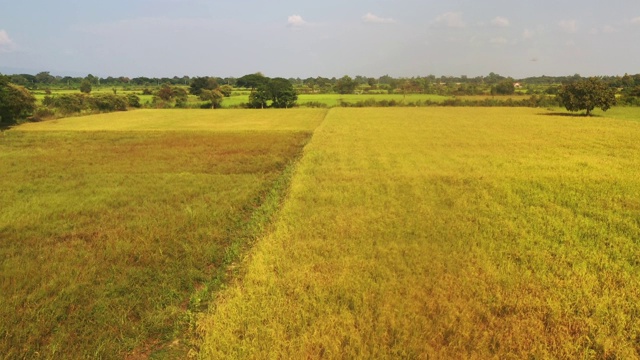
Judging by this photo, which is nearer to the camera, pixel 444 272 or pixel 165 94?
pixel 444 272

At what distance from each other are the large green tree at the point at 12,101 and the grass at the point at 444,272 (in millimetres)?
37113

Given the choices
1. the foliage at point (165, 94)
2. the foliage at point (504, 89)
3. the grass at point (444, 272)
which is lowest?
the grass at point (444, 272)

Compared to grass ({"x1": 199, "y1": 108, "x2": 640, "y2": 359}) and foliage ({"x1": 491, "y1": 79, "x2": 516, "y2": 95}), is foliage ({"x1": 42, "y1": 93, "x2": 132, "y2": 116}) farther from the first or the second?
foliage ({"x1": 491, "y1": 79, "x2": 516, "y2": 95})

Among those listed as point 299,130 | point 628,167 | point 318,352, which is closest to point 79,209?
point 318,352

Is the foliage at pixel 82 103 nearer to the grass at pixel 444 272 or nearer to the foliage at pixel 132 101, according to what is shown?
the foliage at pixel 132 101

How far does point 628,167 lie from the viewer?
14.5m

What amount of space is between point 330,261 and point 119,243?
5.12 metres

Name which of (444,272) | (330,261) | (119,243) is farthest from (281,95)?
(444,272)

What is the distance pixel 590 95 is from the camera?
3941cm

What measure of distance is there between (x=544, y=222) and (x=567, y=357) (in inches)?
202

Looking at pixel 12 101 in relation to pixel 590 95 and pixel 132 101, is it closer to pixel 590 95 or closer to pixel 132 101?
pixel 132 101

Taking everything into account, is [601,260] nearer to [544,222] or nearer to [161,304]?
[544,222]

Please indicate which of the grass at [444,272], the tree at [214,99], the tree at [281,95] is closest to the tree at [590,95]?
the grass at [444,272]

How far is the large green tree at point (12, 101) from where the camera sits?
35781 millimetres
